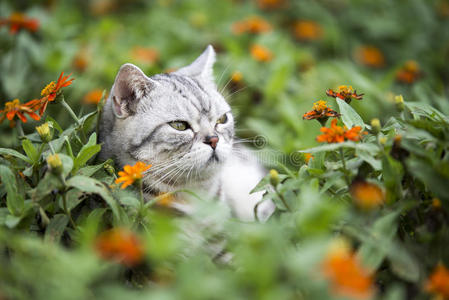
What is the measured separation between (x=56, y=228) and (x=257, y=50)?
1.88 metres

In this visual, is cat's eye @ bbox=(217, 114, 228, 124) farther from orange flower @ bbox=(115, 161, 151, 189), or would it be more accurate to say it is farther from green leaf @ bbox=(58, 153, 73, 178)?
green leaf @ bbox=(58, 153, 73, 178)

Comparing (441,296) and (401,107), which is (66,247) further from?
(401,107)

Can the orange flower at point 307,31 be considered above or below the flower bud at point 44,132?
below

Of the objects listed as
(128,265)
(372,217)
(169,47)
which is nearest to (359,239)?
(372,217)

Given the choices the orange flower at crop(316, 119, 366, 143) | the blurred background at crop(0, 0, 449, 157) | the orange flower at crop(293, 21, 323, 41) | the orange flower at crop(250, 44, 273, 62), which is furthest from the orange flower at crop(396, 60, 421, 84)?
the orange flower at crop(316, 119, 366, 143)

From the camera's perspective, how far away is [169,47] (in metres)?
3.08

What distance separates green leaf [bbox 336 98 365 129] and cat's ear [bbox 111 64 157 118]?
82 cm

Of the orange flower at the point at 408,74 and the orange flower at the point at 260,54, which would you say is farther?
the orange flower at the point at 260,54

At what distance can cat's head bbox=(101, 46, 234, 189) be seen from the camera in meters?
1.66

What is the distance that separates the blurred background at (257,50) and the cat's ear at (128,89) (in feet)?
1.29

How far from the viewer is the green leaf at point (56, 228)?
1217 mm

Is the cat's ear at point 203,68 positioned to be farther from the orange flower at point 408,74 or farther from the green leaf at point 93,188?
the orange flower at point 408,74

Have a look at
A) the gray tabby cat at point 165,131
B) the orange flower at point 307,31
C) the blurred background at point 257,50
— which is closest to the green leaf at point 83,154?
the gray tabby cat at point 165,131

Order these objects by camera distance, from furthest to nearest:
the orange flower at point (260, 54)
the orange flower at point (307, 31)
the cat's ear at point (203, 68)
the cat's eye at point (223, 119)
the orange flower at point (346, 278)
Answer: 1. the orange flower at point (307, 31)
2. the orange flower at point (260, 54)
3. the cat's ear at point (203, 68)
4. the cat's eye at point (223, 119)
5. the orange flower at point (346, 278)
